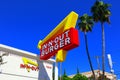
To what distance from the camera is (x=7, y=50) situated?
2352cm

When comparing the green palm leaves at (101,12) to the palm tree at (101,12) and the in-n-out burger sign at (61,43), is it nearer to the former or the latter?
the palm tree at (101,12)

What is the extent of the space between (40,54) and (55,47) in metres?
3.58

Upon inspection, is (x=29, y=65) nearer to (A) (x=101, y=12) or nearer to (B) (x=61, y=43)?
(B) (x=61, y=43)

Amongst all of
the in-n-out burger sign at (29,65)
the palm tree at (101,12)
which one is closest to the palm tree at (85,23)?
the palm tree at (101,12)

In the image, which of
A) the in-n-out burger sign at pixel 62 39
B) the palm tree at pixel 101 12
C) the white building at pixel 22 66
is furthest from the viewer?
the palm tree at pixel 101 12

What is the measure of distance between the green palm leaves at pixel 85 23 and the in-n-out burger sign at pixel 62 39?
2490 cm

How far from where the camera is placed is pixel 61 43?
73.5 feet

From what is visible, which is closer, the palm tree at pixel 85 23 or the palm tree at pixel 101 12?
the palm tree at pixel 101 12

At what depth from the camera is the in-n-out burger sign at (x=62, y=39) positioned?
2114cm


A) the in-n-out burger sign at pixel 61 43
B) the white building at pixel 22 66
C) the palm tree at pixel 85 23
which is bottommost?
the white building at pixel 22 66

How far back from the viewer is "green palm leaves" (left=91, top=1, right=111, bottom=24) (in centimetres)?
4769

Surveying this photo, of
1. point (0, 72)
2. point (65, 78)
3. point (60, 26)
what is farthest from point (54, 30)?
point (65, 78)

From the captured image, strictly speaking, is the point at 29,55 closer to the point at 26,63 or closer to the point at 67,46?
Answer: the point at 26,63

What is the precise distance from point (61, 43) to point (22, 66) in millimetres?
4774
